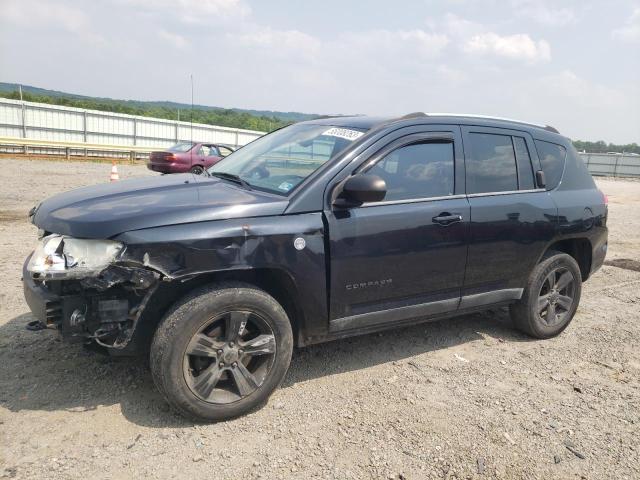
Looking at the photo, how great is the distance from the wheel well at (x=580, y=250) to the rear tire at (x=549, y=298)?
193 millimetres

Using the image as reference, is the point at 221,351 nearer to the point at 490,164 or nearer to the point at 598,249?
the point at 490,164

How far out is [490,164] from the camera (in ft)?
13.5

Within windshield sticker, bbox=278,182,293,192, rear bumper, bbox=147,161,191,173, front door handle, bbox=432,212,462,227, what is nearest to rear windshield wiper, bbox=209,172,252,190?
windshield sticker, bbox=278,182,293,192

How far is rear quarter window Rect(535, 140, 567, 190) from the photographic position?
448 centimetres

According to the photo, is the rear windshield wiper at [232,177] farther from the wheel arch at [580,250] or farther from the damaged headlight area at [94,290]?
the wheel arch at [580,250]

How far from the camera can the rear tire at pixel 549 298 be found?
443 cm

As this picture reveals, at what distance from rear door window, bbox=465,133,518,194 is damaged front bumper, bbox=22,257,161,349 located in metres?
2.51

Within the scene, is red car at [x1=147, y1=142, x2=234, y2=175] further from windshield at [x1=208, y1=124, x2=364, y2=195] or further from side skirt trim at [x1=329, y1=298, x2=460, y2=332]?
side skirt trim at [x1=329, y1=298, x2=460, y2=332]

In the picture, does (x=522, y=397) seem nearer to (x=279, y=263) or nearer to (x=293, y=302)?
(x=293, y=302)

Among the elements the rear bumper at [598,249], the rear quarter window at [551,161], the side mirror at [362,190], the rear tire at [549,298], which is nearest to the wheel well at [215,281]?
the side mirror at [362,190]

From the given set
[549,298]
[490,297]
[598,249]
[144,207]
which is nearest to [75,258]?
[144,207]

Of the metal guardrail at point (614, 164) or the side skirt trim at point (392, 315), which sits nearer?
the side skirt trim at point (392, 315)

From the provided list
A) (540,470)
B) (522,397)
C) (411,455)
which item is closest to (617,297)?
(522,397)

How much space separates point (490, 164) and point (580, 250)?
59.9 inches
